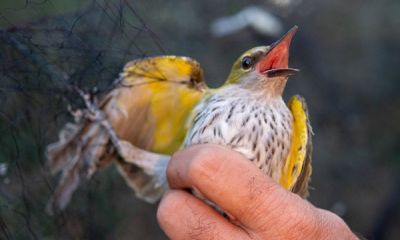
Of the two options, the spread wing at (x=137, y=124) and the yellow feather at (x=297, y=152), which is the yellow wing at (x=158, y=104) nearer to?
the spread wing at (x=137, y=124)

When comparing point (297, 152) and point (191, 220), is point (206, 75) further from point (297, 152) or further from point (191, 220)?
point (191, 220)

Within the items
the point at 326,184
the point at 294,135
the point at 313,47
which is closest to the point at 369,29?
the point at 313,47

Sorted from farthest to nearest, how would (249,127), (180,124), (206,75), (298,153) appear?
(206,75) < (180,124) < (298,153) < (249,127)

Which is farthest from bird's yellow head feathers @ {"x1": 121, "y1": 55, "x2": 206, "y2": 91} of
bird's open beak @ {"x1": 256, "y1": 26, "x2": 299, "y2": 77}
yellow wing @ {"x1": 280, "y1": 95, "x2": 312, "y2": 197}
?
yellow wing @ {"x1": 280, "y1": 95, "x2": 312, "y2": 197}

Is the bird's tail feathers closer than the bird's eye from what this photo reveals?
No

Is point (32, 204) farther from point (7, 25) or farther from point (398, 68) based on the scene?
point (398, 68)

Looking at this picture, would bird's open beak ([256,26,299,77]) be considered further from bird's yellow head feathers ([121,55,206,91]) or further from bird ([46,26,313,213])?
bird's yellow head feathers ([121,55,206,91])

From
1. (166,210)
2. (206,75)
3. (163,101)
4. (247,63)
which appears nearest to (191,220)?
(166,210)

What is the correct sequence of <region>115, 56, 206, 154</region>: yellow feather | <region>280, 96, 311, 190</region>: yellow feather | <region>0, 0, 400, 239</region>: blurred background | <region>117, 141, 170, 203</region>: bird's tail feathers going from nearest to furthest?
<region>0, 0, 400, 239</region>: blurred background
<region>280, 96, 311, 190</region>: yellow feather
<region>115, 56, 206, 154</region>: yellow feather
<region>117, 141, 170, 203</region>: bird's tail feathers
